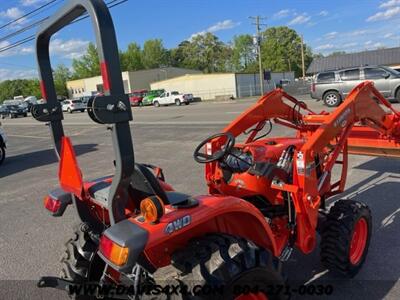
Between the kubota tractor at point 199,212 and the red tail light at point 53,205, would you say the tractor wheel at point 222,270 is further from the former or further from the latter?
the red tail light at point 53,205

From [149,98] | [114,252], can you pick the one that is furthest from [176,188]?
[149,98]

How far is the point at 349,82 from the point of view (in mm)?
19484

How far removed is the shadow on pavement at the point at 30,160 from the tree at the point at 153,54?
94813 millimetres

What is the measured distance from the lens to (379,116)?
455 cm

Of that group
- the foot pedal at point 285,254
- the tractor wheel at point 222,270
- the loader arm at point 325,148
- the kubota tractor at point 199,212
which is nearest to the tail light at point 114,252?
the kubota tractor at point 199,212

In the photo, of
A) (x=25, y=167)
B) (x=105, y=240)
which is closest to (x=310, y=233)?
(x=105, y=240)

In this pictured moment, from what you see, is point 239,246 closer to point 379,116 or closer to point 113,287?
point 113,287

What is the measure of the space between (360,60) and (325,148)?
63.6 metres

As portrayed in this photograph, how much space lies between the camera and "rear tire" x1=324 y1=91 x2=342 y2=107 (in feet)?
65.5

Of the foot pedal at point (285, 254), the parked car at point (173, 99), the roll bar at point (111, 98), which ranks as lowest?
the parked car at point (173, 99)

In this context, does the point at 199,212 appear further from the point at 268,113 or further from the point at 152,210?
the point at 268,113

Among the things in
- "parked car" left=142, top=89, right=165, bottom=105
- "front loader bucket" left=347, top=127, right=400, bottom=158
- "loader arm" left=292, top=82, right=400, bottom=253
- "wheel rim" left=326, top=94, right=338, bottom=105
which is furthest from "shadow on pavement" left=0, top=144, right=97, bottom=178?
"parked car" left=142, top=89, right=165, bottom=105

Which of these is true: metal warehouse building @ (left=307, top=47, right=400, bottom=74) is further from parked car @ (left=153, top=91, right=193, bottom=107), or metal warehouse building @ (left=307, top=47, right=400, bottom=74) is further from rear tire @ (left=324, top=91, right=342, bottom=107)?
rear tire @ (left=324, top=91, right=342, bottom=107)

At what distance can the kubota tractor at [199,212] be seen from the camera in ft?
6.45
